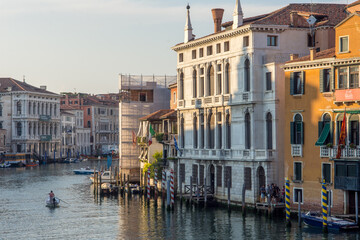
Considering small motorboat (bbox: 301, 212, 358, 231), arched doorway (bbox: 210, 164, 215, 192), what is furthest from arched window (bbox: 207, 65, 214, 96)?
small motorboat (bbox: 301, 212, 358, 231)

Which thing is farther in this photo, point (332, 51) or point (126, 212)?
point (126, 212)

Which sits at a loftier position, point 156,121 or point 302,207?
point 156,121

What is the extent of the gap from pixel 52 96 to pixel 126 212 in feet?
238

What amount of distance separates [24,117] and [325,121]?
75575 millimetres

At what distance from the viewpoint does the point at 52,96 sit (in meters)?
110

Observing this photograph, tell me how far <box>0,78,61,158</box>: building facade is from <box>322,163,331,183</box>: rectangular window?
Answer: 73981mm

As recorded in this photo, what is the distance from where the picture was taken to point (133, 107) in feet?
194

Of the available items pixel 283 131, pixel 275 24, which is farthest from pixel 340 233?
pixel 275 24

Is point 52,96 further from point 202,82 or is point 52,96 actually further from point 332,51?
point 332,51

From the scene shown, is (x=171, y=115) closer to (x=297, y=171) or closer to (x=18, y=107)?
(x=297, y=171)

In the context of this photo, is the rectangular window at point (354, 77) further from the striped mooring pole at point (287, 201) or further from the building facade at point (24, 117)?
the building facade at point (24, 117)

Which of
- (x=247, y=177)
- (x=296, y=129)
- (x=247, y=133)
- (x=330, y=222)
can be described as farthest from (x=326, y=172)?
(x=247, y=133)

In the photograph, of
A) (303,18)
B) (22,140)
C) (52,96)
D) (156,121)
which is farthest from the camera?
(52,96)

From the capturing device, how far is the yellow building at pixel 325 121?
3106 centimetres
